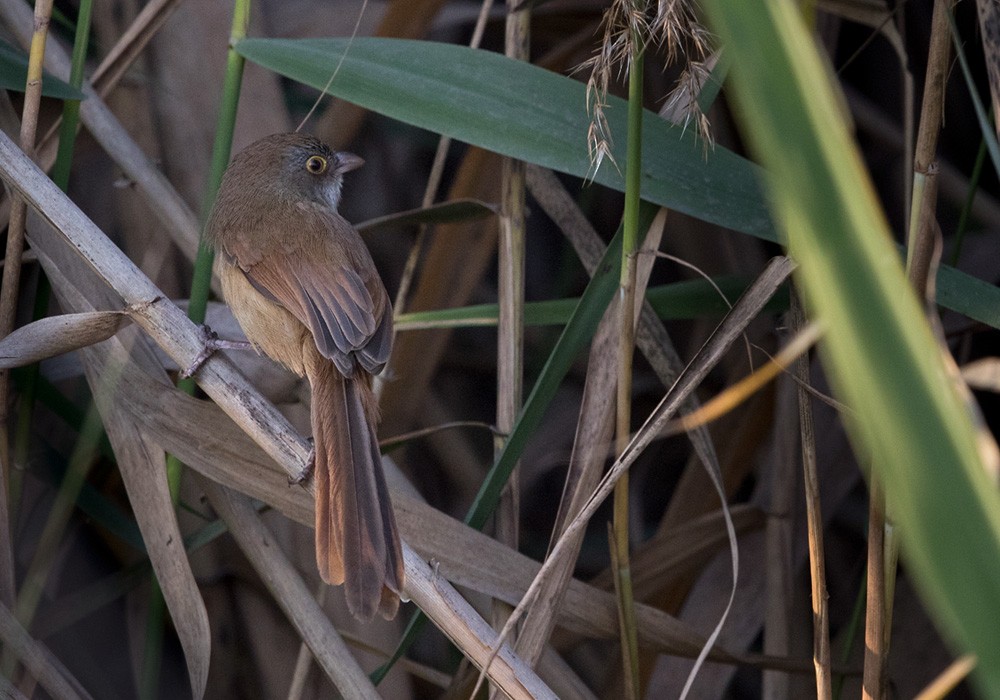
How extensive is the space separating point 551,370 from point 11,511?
143 centimetres

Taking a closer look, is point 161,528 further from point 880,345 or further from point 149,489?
point 880,345

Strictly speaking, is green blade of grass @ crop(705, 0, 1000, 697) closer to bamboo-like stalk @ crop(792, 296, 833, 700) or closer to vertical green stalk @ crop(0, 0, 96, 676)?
bamboo-like stalk @ crop(792, 296, 833, 700)

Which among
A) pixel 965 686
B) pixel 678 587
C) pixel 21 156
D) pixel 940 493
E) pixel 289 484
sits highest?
pixel 940 493

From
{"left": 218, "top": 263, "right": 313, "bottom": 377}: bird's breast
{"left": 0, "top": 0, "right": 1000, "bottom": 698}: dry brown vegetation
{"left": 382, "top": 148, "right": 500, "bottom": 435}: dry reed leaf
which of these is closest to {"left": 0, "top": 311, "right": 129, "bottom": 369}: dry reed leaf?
{"left": 0, "top": 0, "right": 1000, "bottom": 698}: dry brown vegetation

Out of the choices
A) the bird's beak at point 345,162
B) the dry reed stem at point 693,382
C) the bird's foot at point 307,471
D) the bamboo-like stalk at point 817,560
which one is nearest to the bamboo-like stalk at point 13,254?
the bird's foot at point 307,471

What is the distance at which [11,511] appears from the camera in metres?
2.54

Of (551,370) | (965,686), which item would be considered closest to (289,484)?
(551,370)

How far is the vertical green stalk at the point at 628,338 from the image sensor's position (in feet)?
5.56

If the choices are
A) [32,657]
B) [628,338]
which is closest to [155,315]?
[32,657]

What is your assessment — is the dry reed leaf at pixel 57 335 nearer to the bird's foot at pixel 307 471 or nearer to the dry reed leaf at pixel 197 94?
the bird's foot at pixel 307 471

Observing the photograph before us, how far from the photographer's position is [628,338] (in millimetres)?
1926

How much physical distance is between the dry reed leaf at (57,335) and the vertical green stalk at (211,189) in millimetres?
200

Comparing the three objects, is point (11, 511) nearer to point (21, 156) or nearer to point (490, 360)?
point (21, 156)

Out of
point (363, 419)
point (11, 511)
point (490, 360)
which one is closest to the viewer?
point (363, 419)
